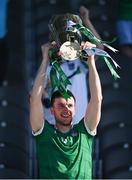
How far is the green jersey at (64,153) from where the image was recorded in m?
4.24

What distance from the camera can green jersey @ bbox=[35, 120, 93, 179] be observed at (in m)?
4.24

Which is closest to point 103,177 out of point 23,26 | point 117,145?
point 117,145

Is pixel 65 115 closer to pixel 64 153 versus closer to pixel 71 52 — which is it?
pixel 64 153

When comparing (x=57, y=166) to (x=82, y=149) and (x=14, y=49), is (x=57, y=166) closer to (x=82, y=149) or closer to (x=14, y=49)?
(x=82, y=149)

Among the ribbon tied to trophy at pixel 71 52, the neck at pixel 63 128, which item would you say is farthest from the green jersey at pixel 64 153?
the ribbon tied to trophy at pixel 71 52

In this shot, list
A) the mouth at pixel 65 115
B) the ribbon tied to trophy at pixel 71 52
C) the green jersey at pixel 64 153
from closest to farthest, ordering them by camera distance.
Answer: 1. the ribbon tied to trophy at pixel 71 52
2. the green jersey at pixel 64 153
3. the mouth at pixel 65 115

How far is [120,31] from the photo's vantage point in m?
6.77

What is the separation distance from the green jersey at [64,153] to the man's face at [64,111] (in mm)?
55

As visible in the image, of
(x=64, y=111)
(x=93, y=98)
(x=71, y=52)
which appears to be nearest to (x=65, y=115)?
(x=64, y=111)

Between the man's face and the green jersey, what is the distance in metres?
0.05

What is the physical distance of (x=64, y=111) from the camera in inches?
172

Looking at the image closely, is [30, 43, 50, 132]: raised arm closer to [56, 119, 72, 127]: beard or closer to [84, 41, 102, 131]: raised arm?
[56, 119, 72, 127]: beard

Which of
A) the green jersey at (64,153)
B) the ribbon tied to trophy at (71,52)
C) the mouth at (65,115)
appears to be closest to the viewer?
the ribbon tied to trophy at (71,52)

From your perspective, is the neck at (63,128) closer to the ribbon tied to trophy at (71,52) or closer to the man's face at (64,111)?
the man's face at (64,111)
